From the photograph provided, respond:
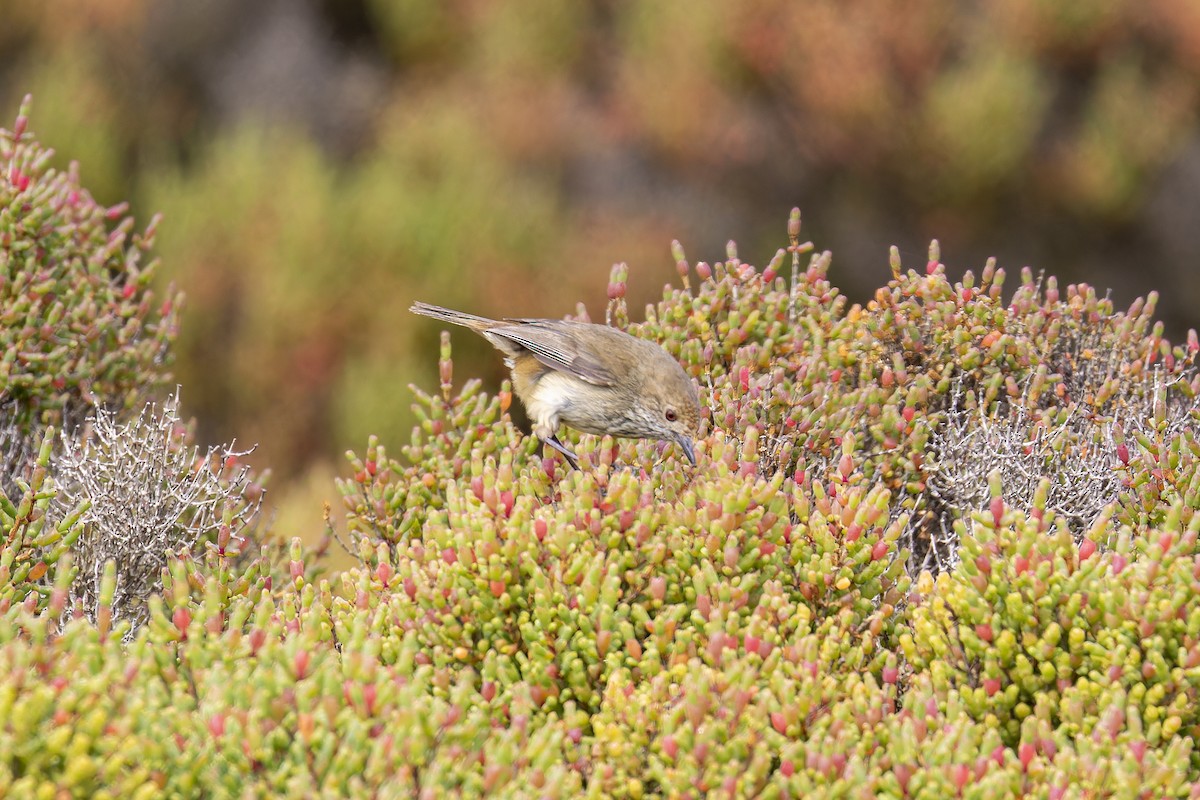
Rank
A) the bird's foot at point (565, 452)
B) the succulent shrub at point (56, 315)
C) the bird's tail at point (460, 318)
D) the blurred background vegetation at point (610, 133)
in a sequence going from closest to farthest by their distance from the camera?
the bird's foot at point (565, 452) < the succulent shrub at point (56, 315) < the bird's tail at point (460, 318) < the blurred background vegetation at point (610, 133)

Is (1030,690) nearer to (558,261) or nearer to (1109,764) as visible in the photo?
(1109,764)

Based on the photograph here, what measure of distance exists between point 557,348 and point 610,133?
743 cm

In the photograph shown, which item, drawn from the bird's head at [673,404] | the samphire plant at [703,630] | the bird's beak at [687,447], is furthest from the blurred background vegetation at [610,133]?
the samphire plant at [703,630]

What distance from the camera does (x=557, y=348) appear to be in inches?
214

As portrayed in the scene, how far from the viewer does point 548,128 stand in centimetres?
1219

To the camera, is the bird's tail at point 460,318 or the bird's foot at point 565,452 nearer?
the bird's foot at point 565,452

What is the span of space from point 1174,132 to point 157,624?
11189mm

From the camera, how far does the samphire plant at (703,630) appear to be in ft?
9.05

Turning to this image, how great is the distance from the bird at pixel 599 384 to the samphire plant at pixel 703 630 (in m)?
0.14

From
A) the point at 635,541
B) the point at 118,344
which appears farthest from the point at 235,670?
the point at 118,344

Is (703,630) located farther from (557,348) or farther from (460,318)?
(460,318)

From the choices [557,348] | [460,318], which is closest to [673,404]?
[557,348]

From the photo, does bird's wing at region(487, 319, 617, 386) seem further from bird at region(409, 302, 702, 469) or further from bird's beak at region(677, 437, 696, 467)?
bird's beak at region(677, 437, 696, 467)

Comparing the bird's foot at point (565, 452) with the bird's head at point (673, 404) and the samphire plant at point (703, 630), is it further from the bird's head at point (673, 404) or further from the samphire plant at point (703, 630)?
the bird's head at point (673, 404)
